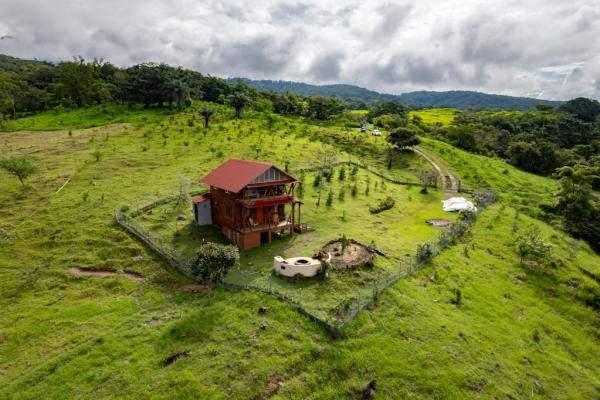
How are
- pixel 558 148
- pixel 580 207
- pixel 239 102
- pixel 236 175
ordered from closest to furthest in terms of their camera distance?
pixel 236 175 < pixel 580 207 < pixel 239 102 < pixel 558 148

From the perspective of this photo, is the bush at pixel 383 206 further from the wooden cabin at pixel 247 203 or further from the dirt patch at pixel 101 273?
the dirt patch at pixel 101 273

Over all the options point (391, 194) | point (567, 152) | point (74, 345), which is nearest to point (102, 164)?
point (74, 345)

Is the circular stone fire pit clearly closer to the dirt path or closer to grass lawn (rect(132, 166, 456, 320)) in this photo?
grass lawn (rect(132, 166, 456, 320))

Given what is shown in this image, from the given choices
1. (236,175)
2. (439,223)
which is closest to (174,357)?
(236,175)

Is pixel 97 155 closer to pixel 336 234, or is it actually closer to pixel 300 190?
pixel 300 190

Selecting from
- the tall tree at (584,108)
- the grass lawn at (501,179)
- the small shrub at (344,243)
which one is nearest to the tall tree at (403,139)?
the grass lawn at (501,179)

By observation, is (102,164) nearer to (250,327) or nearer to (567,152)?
(250,327)

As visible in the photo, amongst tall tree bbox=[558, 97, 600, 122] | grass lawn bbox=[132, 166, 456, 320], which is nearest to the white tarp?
grass lawn bbox=[132, 166, 456, 320]
